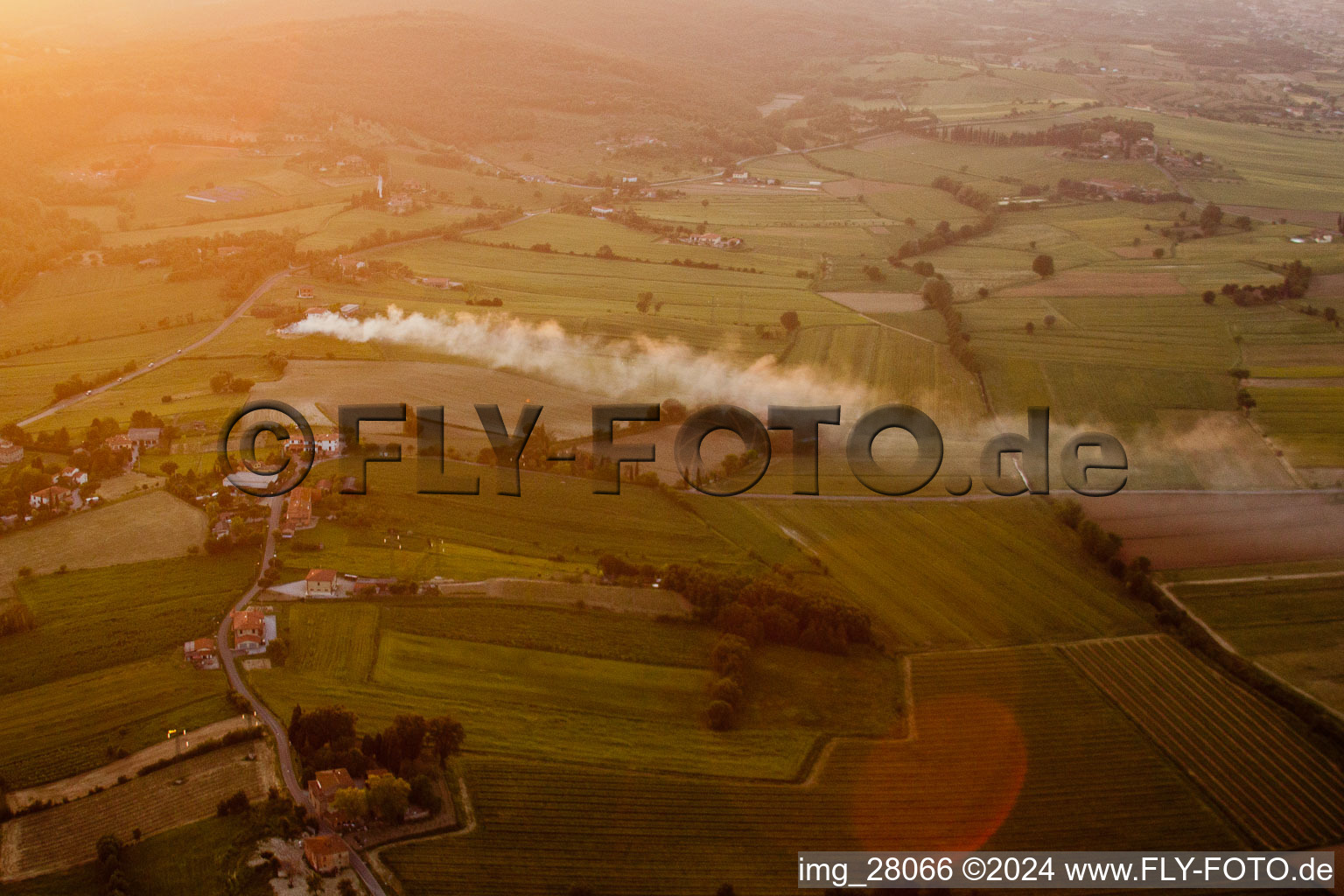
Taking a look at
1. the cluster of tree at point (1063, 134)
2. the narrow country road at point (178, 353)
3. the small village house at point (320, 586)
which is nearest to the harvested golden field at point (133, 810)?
the small village house at point (320, 586)

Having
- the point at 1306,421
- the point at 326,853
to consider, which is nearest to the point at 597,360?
the point at 1306,421

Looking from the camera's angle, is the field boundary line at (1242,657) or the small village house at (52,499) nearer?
the field boundary line at (1242,657)

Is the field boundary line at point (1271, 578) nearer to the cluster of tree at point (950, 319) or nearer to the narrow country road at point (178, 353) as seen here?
the cluster of tree at point (950, 319)

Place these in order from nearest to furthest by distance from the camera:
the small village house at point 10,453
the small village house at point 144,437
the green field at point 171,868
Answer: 1. the green field at point 171,868
2. the small village house at point 10,453
3. the small village house at point 144,437

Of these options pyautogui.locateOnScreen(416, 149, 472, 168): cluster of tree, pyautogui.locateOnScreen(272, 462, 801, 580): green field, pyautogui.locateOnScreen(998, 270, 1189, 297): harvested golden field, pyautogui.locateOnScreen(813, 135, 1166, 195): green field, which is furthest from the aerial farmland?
pyautogui.locateOnScreen(416, 149, 472, 168): cluster of tree

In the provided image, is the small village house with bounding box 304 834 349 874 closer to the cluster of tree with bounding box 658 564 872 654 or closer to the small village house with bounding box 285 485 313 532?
the cluster of tree with bounding box 658 564 872 654
